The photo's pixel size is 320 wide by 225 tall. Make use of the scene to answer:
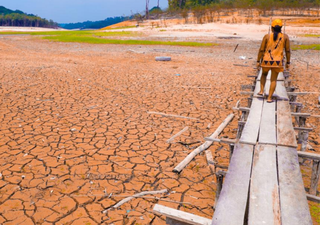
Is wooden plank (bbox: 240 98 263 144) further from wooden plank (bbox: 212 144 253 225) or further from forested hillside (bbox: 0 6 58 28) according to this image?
forested hillside (bbox: 0 6 58 28)

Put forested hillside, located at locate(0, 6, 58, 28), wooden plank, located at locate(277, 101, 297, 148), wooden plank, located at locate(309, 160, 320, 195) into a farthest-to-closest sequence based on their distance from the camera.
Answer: forested hillside, located at locate(0, 6, 58, 28) < wooden plank, located at locate(277, 101, 297, 148) < wooden plank, located at locate(309, 160, 320, 195)

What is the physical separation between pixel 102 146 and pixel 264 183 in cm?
311

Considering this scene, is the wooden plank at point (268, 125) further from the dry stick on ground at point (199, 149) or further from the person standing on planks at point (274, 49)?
the dry stick on ground at point (199, 149)

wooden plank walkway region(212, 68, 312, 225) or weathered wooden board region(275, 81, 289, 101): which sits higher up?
weathered wooden board region(275, 81, 289, 101)

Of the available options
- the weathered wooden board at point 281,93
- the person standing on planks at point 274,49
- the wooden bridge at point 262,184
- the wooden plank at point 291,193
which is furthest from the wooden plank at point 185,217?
the weathered wooden board at point 281,93

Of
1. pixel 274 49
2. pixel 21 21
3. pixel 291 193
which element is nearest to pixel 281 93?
pixel 274 49

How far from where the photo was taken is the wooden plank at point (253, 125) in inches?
149

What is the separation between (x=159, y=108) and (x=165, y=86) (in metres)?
2.54

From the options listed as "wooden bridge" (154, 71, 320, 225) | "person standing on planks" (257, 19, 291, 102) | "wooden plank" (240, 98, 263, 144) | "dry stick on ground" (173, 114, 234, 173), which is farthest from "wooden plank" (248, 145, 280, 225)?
"person standing on planks" (257, 19, 291, 102)

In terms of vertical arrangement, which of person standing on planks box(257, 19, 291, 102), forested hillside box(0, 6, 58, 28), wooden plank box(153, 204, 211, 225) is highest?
forested hillside box(0, 6, 58, 28)

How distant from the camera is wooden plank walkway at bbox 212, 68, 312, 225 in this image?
2271 millimetres

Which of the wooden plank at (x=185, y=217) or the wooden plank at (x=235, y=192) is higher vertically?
the wooden plank at (x=235, y=192)

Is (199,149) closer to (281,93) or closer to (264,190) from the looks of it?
(264,190)

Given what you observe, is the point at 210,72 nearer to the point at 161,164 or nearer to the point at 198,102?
the point at 198,102
